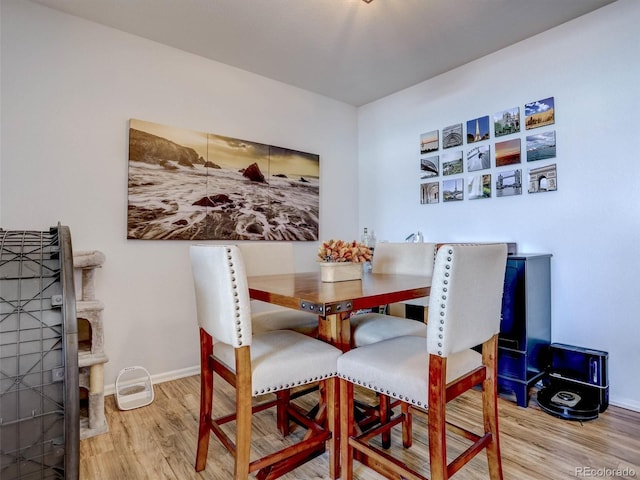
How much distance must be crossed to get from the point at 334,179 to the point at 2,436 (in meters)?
3.27

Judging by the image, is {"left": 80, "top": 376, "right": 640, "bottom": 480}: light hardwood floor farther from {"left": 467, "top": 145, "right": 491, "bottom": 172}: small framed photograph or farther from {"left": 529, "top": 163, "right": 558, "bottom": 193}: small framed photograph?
{"left": 467, "top": 145, "right": 491, "bottom": 172}: small framed photograph

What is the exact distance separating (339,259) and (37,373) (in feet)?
3.97

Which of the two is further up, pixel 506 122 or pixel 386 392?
pixel 506 122

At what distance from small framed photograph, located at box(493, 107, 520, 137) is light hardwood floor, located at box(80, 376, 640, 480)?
192cm

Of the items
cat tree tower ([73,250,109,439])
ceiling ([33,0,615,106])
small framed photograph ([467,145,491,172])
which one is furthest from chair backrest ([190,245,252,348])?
small framed photograph ([467,145,491,172])

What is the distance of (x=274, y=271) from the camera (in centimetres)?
242

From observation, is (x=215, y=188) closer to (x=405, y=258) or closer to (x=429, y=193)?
(x=405, y=258)

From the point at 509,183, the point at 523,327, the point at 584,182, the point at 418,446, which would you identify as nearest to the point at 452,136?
the point at 509,183

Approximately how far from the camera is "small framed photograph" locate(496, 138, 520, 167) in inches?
106

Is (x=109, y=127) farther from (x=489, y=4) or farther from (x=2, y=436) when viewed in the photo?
(x=489, y=4)

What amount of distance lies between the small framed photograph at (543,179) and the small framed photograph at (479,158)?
35 cm

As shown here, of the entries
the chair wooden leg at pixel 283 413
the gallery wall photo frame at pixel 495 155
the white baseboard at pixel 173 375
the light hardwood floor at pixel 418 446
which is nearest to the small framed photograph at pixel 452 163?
the gallery wall photo frame at pixel 495 155

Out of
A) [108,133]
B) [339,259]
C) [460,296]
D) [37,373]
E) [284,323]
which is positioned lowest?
[284,323]

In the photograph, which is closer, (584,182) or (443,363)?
(443,363)
